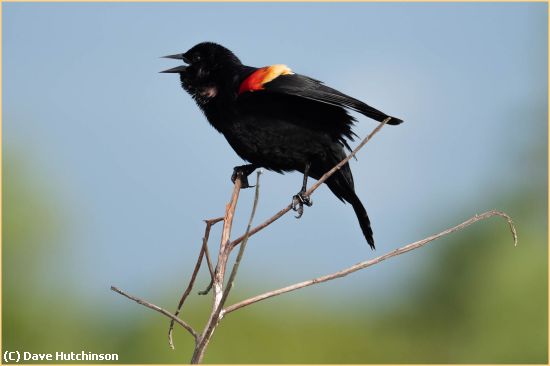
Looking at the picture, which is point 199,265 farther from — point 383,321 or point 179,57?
point 383,321

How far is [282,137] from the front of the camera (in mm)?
4551

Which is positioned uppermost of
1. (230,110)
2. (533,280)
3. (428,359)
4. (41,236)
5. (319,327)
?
(230,110)

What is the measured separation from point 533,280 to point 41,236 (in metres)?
13.7

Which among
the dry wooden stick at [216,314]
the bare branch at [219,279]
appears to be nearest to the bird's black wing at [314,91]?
the bare branch at [219,279]

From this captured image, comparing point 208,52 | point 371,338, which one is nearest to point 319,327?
point 371,338

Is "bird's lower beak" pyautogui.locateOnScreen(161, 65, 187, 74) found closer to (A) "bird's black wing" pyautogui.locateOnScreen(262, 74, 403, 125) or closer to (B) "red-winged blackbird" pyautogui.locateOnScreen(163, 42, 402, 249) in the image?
(B) "red-winged blackbird" pyautogui.locateOnScreen(163, 42, 402, 249)

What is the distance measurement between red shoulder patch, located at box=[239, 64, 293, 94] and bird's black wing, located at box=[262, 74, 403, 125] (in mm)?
39

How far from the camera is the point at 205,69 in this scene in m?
5.11

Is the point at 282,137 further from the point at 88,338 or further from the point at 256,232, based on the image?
the point at 88,338

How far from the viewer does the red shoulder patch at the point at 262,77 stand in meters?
4.49

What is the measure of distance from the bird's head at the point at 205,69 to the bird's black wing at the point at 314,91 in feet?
1.95

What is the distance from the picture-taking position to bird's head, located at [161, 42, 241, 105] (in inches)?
196

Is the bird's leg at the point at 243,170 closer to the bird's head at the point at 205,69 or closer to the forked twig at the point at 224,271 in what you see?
the bird's head at the point at 205,69

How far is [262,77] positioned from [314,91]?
0.45 metres
